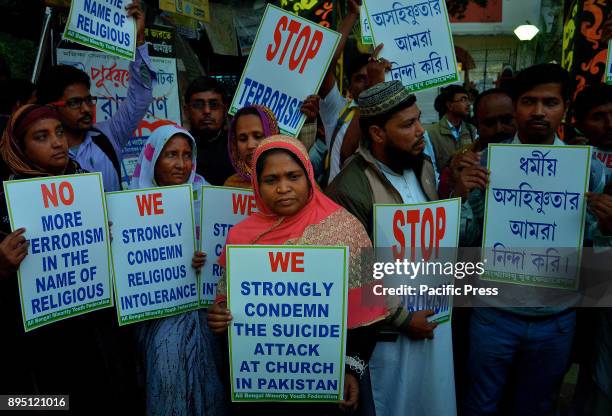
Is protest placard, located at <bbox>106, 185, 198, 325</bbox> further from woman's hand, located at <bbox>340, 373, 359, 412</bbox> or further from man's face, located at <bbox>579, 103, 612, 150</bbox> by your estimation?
man's face, located at <bbox>579, 103, 612, 150</bbox>

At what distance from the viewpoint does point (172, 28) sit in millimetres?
6797

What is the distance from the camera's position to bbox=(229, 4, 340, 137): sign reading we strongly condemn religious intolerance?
3.51 m

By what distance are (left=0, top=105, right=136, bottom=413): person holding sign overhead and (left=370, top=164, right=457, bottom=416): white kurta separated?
4.67 ft

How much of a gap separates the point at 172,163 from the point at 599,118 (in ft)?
8.42

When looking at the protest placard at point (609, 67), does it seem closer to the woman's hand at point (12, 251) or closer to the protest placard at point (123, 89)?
the woman's hand at point (12, 251)

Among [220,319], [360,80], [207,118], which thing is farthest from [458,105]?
[220,319]

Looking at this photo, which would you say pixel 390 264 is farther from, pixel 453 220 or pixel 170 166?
pixel 170 166

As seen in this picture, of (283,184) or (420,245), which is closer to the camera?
(283,184)

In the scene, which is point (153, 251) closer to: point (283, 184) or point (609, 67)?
point (283, 184)

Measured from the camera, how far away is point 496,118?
3.72 m

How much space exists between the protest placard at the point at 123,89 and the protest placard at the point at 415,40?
2.86m

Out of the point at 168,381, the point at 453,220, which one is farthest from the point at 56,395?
the point at 453,220

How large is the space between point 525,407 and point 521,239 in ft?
3.18

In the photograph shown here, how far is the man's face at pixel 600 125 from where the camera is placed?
325 centimetres
